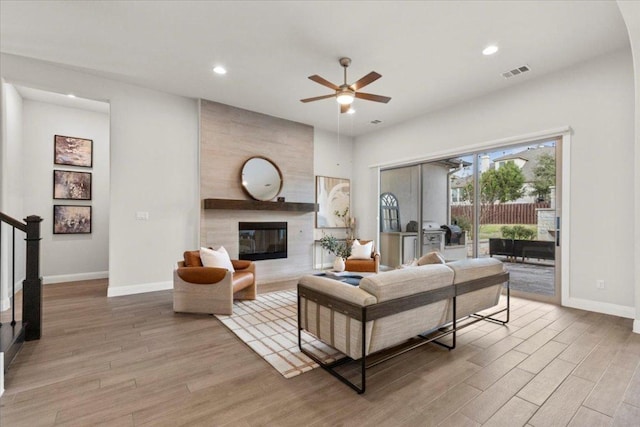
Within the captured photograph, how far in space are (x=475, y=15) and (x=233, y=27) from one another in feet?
8.28

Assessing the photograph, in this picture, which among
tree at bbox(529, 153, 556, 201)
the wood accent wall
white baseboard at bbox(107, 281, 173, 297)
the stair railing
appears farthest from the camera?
the wood accent wall

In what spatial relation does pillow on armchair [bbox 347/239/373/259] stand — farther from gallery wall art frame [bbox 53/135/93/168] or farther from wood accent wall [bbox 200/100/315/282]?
gallery wall art frame [bbox 53/135/93/168]

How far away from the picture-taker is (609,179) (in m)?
3.66

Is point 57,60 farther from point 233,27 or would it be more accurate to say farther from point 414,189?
point 414,189

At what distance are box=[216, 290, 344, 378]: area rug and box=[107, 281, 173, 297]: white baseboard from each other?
1625 mm

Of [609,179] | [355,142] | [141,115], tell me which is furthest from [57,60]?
[609,179]

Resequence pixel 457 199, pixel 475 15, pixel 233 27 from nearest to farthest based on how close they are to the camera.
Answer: pixel 475 15 → pixel 233 27 → pixel 457 199

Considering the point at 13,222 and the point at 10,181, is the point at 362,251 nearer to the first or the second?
the point at 13,222

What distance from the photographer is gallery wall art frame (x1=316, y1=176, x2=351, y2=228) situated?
22.4ft

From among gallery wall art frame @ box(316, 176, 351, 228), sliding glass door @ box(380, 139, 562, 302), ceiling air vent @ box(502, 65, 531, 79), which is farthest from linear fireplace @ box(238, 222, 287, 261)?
ceiling air vent @ box(502, 65, 531, 79)

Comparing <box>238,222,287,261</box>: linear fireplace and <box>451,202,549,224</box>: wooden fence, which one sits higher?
<box>451,202,549,224</box>: wooden fence

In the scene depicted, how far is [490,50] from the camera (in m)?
3.54

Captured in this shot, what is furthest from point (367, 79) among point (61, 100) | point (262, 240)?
point (61, 100)

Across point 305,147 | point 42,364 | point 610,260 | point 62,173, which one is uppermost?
point 305,147
